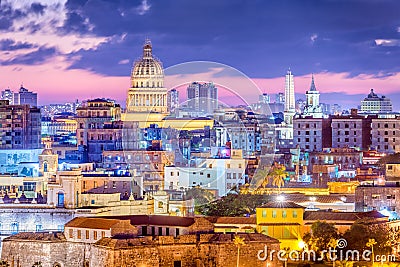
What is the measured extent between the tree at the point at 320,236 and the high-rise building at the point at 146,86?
62855mm

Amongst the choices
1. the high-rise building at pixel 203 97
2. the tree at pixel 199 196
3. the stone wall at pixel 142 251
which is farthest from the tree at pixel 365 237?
the high-rise building at pixel 203 97

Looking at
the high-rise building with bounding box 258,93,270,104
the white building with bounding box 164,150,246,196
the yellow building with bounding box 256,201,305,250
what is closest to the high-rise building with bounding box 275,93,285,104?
the high-rise building with bounding box 258,93,270,104

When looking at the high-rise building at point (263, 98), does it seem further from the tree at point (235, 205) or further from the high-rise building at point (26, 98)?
the tree at point (235, 205)

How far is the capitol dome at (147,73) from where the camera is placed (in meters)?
109

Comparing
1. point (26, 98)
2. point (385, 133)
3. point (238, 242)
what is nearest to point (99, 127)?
point (26, 98)

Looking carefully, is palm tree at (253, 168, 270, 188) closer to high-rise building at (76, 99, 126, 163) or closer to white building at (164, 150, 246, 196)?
white building at (164, 150, 246, 196)

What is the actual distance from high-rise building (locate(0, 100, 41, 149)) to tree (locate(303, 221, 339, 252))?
5125cm

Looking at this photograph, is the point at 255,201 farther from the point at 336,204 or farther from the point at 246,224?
the point at 246,224

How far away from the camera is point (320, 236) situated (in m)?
45.2

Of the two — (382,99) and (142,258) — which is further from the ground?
(382,99)

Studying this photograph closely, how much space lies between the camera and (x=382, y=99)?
122562 mm

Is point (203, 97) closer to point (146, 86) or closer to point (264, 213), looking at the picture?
point (146, 86)

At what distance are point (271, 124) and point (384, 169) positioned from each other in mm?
34409

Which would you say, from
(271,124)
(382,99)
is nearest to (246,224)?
(271,124)
